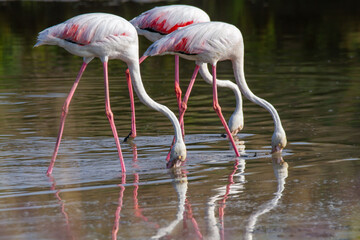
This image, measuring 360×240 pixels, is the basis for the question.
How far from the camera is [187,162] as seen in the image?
25.0 feet

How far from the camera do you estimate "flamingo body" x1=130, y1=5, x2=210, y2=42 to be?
28.7ft

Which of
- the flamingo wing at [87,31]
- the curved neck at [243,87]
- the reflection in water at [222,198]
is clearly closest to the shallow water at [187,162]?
the reflection in water at [222,198]

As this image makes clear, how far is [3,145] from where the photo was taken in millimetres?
8477

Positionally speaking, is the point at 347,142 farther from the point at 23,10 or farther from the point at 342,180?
the point at 23,10

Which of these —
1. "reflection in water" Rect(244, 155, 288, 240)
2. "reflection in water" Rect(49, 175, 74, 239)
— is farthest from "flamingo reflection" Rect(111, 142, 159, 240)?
"reflection in water" Rect(244, 155, 288, 240)

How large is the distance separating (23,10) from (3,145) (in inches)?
958

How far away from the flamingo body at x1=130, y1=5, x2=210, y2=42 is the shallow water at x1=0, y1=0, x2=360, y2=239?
118cm

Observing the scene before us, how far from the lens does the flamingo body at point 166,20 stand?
8.73 m

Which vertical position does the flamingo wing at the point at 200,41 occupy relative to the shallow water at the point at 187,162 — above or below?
above

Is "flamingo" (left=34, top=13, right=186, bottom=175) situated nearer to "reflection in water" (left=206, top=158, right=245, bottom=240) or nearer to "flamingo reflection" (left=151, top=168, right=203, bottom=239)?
"flamingo reflection" (left=151, top=168, right=203, bottom=239)

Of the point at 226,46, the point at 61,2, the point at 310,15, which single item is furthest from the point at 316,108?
the point at 61,2

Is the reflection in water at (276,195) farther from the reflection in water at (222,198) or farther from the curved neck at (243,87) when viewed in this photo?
the curved neck at (243,87)

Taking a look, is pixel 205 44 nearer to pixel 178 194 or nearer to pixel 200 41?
pixel 200 41

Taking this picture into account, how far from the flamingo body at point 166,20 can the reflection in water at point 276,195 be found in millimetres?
1913
